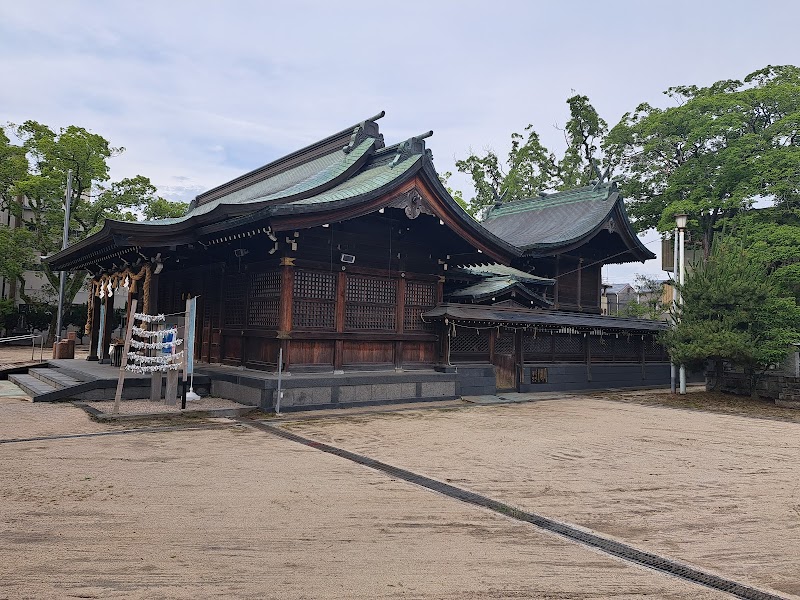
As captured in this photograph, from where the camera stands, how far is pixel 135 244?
44.8 feet

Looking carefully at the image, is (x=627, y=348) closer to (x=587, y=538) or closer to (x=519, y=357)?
(x=519, y=357)

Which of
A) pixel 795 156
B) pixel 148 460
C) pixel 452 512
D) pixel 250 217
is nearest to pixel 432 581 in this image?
pixel 452 512

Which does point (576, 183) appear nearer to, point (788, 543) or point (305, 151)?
point (305, 151)

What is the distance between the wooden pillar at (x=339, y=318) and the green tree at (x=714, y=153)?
1630 cm

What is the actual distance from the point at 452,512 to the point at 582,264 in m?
20.4

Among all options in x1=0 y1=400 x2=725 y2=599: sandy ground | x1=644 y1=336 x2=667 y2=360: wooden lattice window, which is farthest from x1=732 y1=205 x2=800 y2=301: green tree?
x1=0 y1=400 x2=725 y2=599: sandy ground

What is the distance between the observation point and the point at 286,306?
13820mm

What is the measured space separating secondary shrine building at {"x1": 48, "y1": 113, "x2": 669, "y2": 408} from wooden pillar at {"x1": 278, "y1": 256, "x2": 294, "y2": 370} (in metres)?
0.03

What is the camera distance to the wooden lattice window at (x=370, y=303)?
15.3 metres

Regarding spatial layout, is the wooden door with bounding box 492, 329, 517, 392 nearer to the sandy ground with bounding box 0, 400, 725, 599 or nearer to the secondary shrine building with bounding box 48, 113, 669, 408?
the secondary shrine building with bounding box 48, 113, 669, 408

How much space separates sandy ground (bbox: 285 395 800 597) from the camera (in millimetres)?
5539

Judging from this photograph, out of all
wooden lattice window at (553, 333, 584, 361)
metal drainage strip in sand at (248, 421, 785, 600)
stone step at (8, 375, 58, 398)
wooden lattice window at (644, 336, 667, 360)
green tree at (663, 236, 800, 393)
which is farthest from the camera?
wooden lattice window at (644, 336, 667, 360)

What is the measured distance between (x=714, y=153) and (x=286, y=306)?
23067 mm

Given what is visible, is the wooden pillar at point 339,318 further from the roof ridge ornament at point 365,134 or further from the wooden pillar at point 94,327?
the wooden pillar at point 94,327
